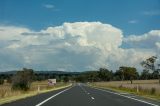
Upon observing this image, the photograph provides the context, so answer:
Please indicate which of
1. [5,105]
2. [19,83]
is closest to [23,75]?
[19,83]

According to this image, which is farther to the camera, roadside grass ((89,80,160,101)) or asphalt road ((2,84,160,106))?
roadside grass ((89,80,160,101))

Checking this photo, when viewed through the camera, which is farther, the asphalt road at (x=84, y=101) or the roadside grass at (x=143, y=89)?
the roadside grass at (x=143, y=89)

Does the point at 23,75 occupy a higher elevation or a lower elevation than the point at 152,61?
lower

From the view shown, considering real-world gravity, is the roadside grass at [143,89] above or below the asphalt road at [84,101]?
above

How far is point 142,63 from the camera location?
141125mm

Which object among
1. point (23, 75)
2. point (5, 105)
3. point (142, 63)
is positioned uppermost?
point (142, 63)

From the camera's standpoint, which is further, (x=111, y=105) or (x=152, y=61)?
(x=152, y=61)

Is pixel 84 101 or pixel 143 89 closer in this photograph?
pixel 84 101

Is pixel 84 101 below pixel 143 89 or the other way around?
below

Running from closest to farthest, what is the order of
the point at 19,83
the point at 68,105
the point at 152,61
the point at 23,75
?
the point at 68,105
the point at 19,83
the point at 23,75
the point at 152,61

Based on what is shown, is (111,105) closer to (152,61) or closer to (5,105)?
(5,105)

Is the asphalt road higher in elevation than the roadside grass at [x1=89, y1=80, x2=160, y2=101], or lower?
lower

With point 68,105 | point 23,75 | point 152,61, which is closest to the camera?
point 68,105

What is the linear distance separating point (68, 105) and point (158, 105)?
5568mm
